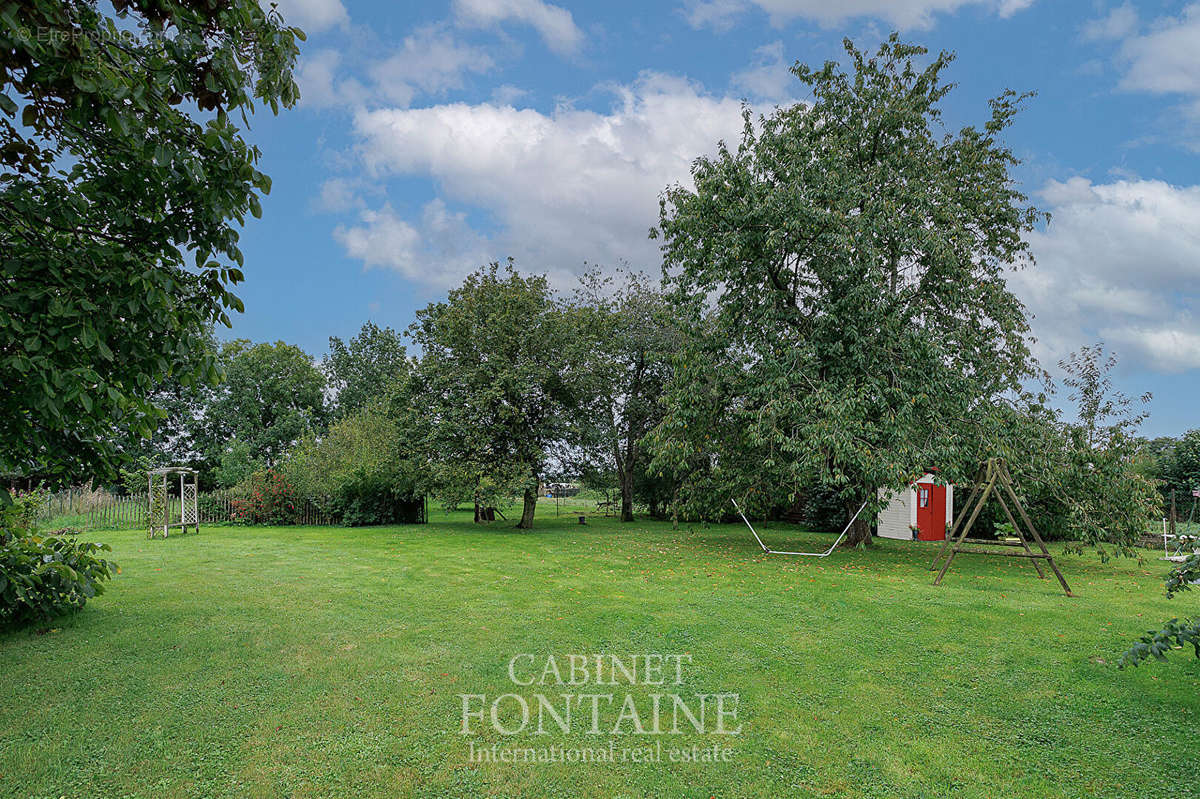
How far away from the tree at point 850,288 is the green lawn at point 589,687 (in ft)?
12.2

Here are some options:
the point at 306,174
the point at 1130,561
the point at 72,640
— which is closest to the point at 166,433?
the point at 306,174

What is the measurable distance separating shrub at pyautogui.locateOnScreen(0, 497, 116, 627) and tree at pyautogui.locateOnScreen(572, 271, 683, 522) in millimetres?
15857

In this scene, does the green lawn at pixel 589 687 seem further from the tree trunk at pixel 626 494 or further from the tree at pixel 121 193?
the tree trunk at pixel 626 494

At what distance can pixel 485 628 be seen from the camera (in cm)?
673

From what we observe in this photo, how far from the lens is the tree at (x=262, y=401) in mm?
36281

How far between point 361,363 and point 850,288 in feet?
131

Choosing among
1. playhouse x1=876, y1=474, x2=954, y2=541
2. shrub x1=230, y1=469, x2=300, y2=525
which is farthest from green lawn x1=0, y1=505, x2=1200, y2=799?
shrub x1=230, y1=469, x2=300, y2=525

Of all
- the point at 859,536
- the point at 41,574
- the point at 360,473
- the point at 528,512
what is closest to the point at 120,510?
the point at 360,473

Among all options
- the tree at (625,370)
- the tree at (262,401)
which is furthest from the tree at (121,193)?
the tree at (262,401)

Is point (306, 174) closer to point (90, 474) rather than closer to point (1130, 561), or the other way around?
point (90, 474)

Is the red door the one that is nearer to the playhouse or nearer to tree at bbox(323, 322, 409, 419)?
the playhouse

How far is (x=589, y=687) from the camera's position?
4.95 meters

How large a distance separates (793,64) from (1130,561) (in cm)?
1470

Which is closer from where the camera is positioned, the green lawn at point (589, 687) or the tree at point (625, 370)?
the green lawn at point (589, 687)
